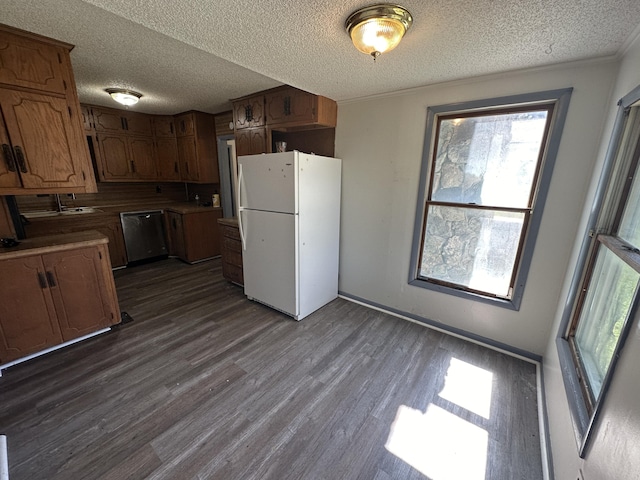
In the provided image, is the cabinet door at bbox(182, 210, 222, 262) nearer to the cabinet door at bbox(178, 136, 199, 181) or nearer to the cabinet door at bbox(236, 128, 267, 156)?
the cabinet door at bbox(178, 136, 199, 181)

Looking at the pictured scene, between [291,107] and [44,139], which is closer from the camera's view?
[44,139]

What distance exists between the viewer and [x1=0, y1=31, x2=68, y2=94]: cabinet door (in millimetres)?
1720

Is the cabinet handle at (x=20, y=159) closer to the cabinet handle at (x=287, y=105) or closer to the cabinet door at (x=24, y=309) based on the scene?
the cabinet door at (x=24, y=309)

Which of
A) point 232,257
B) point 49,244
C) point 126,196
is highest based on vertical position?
point 126,196

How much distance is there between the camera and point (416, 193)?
2.41m

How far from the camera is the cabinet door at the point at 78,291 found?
2.05 metres

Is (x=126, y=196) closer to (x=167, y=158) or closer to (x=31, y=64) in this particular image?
Answer: (x=167, y=158)

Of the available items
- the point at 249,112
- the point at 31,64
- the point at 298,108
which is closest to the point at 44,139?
the point at 31,64

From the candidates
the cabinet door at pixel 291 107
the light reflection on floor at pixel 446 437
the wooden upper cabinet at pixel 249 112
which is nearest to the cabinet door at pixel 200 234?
the wooden upper cabinet at pixel 249 112

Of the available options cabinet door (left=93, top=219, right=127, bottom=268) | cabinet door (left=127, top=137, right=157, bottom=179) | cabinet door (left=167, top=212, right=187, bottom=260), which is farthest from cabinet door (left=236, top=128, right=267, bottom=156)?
cabinet door (left=93, top=219, right=127, bottom=268)

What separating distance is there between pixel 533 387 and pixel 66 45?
4184 millimetres

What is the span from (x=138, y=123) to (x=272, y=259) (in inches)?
136

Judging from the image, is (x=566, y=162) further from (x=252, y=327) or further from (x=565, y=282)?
(x=252, y=327)

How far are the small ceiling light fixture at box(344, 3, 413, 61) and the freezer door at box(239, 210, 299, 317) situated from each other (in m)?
1.41
